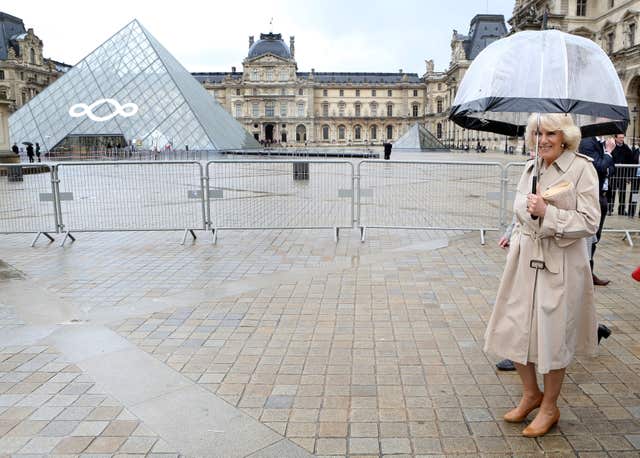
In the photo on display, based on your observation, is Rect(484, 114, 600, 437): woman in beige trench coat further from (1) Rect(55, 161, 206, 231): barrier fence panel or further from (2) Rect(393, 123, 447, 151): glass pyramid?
(2) Rect(393, 123, 447, 151): glass pyramid

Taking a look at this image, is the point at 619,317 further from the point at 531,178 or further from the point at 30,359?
the point at 30,359

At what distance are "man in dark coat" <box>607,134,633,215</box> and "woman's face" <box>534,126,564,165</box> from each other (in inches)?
244

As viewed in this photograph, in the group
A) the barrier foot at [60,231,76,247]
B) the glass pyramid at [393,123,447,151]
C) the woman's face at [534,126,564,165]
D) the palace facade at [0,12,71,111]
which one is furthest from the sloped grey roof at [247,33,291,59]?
the woman's face at [534,126,564,165]

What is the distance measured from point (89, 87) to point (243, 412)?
37.0 metres

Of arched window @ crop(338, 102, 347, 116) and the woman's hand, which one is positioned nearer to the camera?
the woman's hand

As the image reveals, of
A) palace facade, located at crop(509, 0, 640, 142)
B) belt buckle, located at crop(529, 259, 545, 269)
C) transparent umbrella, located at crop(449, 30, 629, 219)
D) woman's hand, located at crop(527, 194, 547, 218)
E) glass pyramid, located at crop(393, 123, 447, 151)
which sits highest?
palace facade, located at crop(509, 0, 640, 142)

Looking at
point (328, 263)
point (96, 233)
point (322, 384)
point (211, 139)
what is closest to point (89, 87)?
point (211, 139)

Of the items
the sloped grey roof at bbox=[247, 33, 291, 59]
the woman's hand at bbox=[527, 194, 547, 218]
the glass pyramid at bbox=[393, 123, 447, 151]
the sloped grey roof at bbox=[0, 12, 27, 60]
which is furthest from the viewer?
the sloped grey roof at bbox=[247, 33, 291, 59]

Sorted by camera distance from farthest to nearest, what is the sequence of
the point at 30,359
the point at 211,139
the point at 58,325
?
the point at 211,139 → the point at 58,325 → the point at 30,359

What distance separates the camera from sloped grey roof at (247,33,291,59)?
10612 centimetres

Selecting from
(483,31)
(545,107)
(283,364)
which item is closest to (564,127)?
(545,107)

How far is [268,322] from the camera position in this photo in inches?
166

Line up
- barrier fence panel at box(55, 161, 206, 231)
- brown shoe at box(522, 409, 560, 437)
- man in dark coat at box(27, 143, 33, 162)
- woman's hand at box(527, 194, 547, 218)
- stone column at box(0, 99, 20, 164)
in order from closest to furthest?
woman's hand at box(527, 194, 547, 218), brown shoe at box(522, 409, 560, 437), barrier fence panel at box(55, 161, 206, 231), stone column at box(0, 99, 20, 164), man in dark coat at box(27, 143, 33, 162)

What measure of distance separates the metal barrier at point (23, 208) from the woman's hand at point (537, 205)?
692cm
